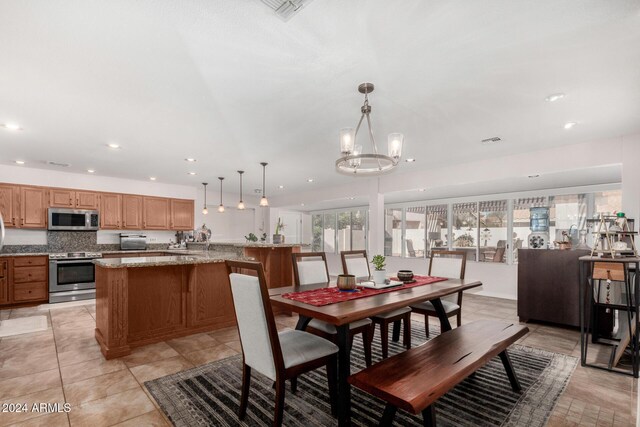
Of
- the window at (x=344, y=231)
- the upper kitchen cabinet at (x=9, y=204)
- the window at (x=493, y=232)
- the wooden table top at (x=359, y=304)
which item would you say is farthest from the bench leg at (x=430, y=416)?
the window at (x=344, y=231)

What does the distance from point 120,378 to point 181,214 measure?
5255 millimetres

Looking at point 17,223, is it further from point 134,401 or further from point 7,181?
point 134,401

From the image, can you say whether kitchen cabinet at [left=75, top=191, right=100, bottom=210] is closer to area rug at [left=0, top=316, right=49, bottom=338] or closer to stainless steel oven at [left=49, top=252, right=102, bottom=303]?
stainless steel oven at [left=49, top=252, right=102, bottom=303]

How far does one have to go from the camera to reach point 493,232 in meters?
6.52

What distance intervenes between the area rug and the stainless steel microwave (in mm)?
1964

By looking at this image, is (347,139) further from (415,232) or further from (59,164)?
(415,232)

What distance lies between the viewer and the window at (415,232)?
7.78 meters

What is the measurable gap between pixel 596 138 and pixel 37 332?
7.10 m

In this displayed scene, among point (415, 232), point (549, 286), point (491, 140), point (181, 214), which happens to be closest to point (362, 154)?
point (491, 140)

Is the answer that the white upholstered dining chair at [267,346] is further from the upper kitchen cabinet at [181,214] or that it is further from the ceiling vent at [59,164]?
the upper kitchen cabinet at [181,214]

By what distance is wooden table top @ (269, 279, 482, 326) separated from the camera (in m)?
1.78

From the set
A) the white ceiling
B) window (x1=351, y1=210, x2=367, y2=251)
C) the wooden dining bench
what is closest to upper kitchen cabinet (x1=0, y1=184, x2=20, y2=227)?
the white ceiling

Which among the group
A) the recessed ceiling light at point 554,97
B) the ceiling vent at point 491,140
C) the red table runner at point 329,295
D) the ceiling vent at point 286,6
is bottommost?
the red table runner at point 329,295

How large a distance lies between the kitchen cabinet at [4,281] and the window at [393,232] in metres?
7.48
